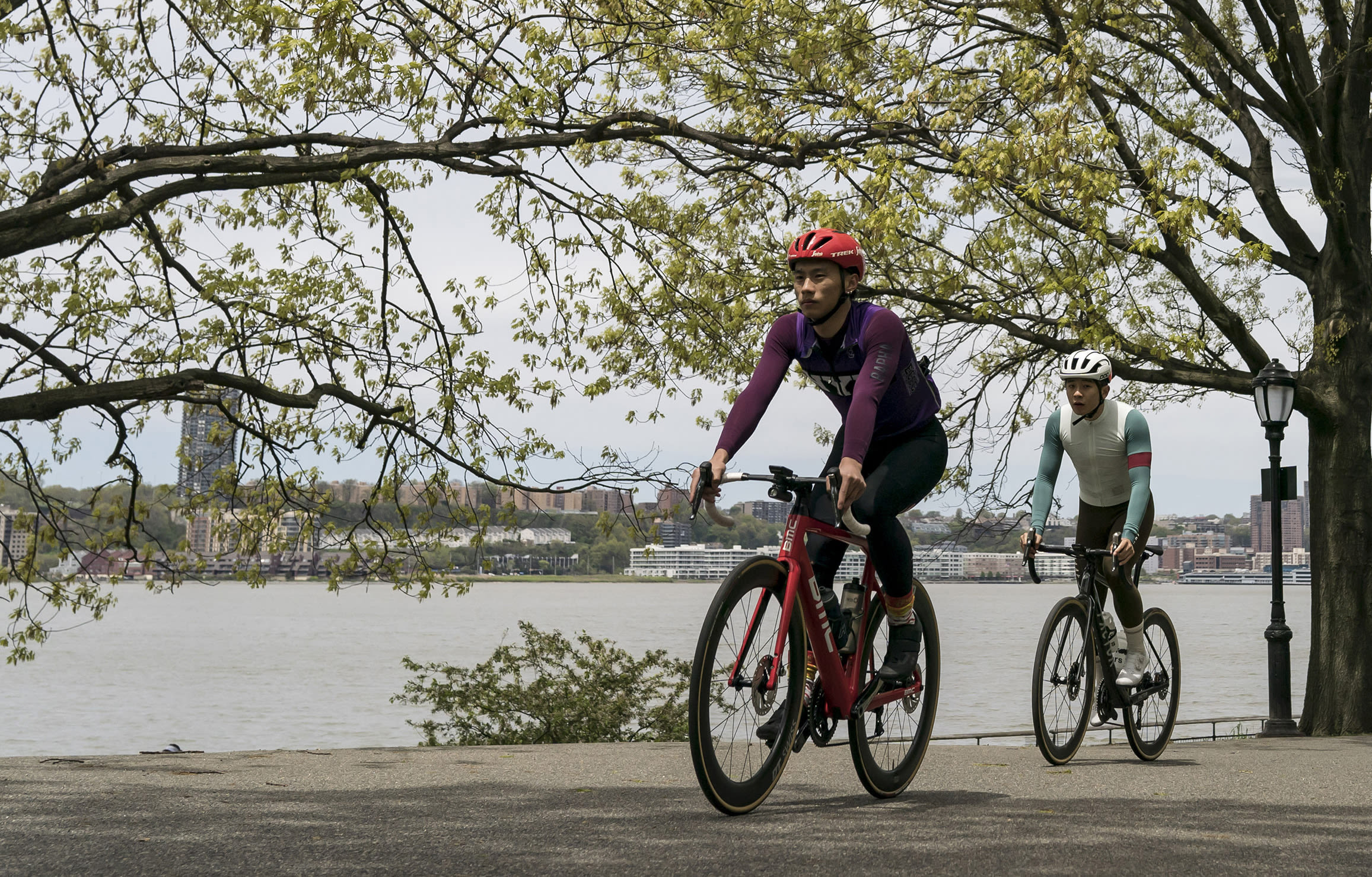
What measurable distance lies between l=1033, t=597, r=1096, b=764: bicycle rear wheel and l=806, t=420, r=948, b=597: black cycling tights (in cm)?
206

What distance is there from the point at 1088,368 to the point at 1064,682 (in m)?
1.77

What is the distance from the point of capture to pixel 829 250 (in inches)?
196

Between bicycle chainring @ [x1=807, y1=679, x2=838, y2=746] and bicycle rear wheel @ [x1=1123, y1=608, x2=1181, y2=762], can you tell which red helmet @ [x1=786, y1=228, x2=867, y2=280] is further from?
bicycle rear wheel @ [x1=1123, y1=608, x2=1181, y2=762]

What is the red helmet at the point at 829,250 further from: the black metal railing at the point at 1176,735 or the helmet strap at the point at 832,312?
the black metal railing at the point at 1176,735

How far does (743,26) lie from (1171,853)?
9451mm

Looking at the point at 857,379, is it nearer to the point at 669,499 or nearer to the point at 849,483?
the point at 849,483

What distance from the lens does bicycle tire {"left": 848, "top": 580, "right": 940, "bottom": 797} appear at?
17.9 feet

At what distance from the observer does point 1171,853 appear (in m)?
4.48

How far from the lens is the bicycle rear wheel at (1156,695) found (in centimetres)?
786

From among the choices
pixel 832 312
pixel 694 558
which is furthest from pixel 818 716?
pixel 694 558

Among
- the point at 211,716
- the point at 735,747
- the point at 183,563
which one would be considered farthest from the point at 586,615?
the point at 735,747

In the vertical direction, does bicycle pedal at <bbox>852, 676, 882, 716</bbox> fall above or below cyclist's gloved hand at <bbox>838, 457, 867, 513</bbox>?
below

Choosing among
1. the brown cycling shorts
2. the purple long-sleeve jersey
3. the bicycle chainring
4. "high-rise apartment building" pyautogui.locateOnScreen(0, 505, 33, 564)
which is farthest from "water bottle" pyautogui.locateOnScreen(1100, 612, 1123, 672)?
"high-rise apartment building" pyautogui.locateOnScreen(0, 505, 33, 564)

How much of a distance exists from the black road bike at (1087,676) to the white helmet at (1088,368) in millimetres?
960
